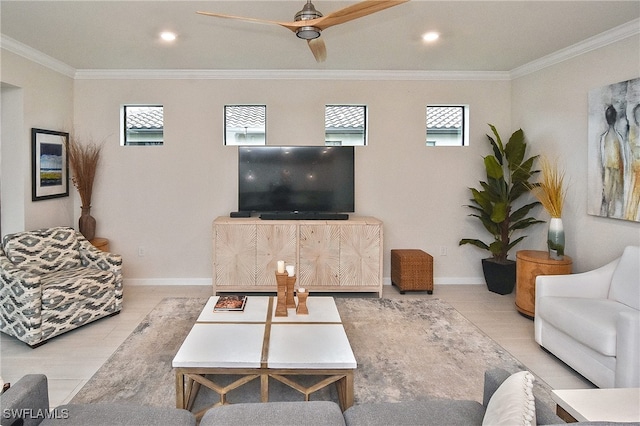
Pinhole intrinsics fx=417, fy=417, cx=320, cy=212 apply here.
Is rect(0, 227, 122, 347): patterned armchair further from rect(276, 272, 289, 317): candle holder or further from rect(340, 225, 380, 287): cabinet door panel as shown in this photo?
rect(340, 225, 380, 287): cabinet door panel

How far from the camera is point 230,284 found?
15.3 feet

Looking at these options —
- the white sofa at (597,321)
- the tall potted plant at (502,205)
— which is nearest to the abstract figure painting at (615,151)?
the white sofa at (597,321)

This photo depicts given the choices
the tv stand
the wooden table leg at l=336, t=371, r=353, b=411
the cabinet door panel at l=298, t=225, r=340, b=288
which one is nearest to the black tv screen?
the tv stand

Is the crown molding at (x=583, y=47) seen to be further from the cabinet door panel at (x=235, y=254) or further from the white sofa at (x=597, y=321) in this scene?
the cabinet door panel at (x=235, y=254)

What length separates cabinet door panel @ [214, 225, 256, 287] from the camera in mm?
4625

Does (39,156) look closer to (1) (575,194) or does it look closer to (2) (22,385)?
(2) (22,385)

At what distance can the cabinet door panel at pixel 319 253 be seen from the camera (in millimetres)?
4664

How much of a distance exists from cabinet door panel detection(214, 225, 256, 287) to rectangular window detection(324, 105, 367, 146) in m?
1.57

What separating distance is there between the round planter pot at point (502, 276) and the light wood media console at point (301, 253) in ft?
4.43

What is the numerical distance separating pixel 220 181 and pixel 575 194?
3.92 meters

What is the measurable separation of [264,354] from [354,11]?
1.97m

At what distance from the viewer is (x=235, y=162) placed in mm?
5152

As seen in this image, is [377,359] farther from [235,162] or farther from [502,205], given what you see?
[235,162]

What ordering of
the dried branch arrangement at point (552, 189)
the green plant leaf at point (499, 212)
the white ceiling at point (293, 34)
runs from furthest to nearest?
the green plant leaf at point (499, 212), the dried branch arrangement at point (552, 189), the white ceiling at point (293, 34)
